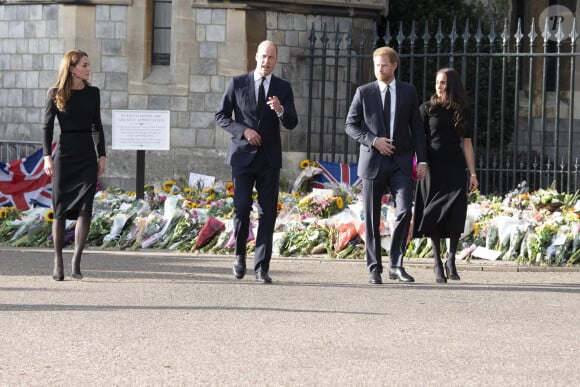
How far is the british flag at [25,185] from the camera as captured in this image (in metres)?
14.8

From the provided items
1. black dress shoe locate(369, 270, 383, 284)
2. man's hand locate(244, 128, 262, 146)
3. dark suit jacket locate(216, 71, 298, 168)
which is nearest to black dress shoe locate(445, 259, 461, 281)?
black dress shoe locate(369, 270, 383, 284)

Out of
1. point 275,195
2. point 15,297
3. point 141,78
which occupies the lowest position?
point 15,297

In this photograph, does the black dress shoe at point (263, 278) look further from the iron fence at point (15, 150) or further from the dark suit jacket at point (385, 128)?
the iron fence at point (15, 150)

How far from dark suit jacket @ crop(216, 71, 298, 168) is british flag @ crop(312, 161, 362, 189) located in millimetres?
6360

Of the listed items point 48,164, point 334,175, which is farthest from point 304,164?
point 48,164

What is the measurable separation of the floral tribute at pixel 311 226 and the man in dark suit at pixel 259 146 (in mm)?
2335

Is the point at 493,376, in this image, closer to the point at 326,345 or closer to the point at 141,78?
the point at 326,345

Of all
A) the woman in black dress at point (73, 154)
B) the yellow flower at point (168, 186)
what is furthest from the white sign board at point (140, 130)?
the woman in black dress at point (73, 154)

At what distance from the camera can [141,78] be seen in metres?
17.9

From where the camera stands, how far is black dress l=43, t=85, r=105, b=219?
390 inches

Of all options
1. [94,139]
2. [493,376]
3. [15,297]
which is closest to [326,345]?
[493,376]

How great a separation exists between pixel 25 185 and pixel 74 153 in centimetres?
526

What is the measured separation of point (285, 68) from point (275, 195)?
8.18 meters

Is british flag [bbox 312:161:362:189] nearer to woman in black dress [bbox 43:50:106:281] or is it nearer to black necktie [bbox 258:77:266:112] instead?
black necktie [bbox 258:77:266:112]
